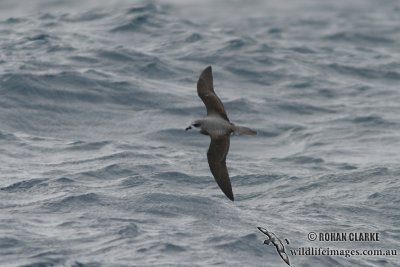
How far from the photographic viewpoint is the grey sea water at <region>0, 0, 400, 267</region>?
13841mm

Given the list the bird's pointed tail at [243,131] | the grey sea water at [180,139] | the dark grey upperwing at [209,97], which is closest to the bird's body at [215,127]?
the bird's pointed tail at [243,131]

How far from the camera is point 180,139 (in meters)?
19.9

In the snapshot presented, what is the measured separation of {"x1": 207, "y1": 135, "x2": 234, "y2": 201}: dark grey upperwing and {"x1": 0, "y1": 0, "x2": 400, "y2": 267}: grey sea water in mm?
812

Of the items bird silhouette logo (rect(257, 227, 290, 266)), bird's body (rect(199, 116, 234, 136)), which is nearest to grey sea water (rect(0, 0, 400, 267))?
bird silhouette logo (rect(257, 227, 290, 266))

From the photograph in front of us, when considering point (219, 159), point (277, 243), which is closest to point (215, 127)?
point (219, 159)

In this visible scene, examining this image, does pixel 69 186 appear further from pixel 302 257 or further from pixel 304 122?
pixel 304 122

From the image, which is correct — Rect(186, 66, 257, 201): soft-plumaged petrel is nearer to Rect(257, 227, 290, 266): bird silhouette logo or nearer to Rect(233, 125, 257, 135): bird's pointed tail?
Rect(233, 125, 257, 135): bird's pointed tail

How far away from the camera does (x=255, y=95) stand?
2309cm

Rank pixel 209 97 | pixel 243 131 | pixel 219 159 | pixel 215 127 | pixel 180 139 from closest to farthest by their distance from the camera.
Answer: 1. pixel 243 131
2. pixel 215 127
3. pixel 219 159
4. pixel 209 97
5. pixel 180 139

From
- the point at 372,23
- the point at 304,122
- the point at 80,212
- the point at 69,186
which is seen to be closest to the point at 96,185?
the point at 69,186

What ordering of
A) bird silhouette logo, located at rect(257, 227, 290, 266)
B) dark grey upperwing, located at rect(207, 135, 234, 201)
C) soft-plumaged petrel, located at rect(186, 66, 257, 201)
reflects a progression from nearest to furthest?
bird silhouette logo, located at rect(257, 227, 290, 266) → soft-plumaged petrel, located at rect(186, 66, 257, 201) → dark grey upperwing, located at rect(207, 135, 234, 201)

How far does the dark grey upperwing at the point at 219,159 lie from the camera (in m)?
13.8

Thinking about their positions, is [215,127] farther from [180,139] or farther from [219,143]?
[180,139]

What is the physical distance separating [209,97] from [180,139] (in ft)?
17.6
